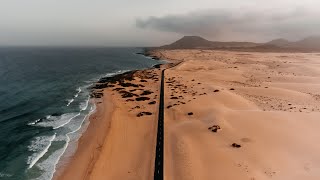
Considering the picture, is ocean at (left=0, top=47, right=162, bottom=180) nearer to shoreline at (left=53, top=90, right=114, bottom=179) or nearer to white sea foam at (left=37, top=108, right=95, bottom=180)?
white sea foam at (left=37, top=108, right=95, bottom=180)

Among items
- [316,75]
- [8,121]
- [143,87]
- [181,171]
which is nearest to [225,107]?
[181,171]

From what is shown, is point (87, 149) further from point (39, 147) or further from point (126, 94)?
point (126, 94)

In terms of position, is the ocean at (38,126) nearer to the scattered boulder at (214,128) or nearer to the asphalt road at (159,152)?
the asphalt road at (159,152)

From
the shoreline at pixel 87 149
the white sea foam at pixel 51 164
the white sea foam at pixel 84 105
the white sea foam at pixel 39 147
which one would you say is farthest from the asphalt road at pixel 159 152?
the white sea foam at pixel 84 105

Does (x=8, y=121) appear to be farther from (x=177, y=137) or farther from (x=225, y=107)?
(x=225, y=107)

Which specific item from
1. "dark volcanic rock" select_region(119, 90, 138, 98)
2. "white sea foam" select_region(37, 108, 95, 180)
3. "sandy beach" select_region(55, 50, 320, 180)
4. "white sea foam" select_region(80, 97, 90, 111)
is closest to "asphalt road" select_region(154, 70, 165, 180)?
"sandy beach" select_region(55, 50, 320, 180)

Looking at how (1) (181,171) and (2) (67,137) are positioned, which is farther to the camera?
(2) (67,137)
